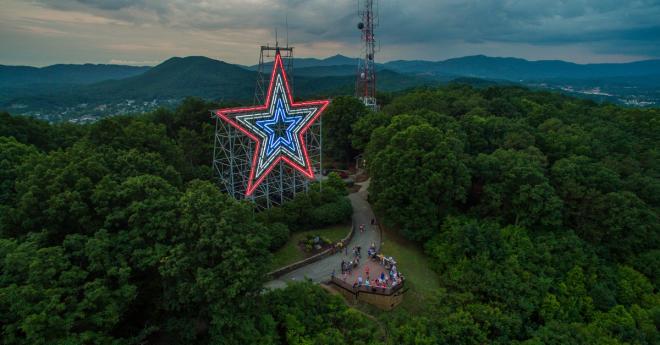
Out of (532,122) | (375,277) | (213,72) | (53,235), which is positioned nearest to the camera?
(53,235)

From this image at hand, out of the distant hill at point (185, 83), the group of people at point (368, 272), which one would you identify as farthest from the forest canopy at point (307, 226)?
the distant hill at point (185, 83)

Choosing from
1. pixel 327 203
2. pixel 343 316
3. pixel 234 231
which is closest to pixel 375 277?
pixel 343 316

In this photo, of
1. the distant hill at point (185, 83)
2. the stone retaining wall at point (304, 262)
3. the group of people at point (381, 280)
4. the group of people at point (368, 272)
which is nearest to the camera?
the group of people at point (381, 280)

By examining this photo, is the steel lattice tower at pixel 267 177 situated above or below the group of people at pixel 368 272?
above

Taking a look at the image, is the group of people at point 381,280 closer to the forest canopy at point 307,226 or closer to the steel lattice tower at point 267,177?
the forest canopy at point 307,226

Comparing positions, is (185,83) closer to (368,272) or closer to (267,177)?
(267,177)

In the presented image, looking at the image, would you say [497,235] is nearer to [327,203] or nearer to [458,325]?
[458,325]

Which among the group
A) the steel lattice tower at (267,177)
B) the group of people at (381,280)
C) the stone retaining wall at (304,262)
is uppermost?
the steel lattice tower at (267,177)

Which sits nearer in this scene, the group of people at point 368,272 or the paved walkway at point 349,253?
the group of people at point 368,272

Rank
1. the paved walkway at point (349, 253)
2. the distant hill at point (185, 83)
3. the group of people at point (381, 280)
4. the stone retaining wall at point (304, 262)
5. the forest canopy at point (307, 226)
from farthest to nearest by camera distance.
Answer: the distant hill at point (185, 83)
the paved walkway at point (349, 253)
the stone retaining wall at point (304, 262)
the group of people at point (381, 280)
the forest canopy at point (307, 226)

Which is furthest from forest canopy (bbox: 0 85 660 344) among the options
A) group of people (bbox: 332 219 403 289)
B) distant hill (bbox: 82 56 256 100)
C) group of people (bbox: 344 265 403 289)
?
distant hill (bbox: 82 56 256 100)
